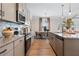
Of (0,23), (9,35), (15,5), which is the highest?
(15,5)

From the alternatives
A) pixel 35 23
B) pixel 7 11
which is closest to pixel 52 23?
pixel 35 23

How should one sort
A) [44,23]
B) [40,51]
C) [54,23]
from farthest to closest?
1. [44,23]
2. [54,23]
3. [40,51]

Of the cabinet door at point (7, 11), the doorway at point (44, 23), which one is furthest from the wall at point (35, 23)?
the cabinet door at point (7, 11)

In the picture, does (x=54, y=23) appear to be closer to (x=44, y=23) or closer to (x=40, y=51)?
(x=44, y=23)

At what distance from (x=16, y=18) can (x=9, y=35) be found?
1146 mm

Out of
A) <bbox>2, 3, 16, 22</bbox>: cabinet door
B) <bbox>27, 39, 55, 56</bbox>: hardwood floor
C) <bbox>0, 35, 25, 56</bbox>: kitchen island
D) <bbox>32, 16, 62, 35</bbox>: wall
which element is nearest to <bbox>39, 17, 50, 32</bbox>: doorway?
<bbox>32, 16, 62, 35</bbox>: wall

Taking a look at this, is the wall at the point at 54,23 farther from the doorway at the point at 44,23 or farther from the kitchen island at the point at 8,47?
the kitchen island at the point at 8,47

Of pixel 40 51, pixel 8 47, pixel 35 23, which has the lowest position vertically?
pixel 40 51

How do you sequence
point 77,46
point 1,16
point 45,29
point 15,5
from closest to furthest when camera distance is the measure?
point 1,16 < point 77,46 < point 15,5 < point 45,29

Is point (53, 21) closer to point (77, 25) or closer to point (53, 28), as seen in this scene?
point (53, 28)

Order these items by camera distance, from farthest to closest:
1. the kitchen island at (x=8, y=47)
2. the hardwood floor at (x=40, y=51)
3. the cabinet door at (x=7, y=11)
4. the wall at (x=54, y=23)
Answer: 1. the wall at (x=54, y=23)
2. the hardwood floor at (x=40, y=51)
3. the cabinet door at (x=7, y=11)
4. the kitchen island at (x=8, y=47)

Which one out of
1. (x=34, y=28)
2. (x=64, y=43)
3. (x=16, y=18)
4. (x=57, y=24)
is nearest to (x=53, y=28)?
(x=57, y=24)

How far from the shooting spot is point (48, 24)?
40.8ft

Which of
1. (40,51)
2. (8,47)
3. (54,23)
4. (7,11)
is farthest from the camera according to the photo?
(54,23)
